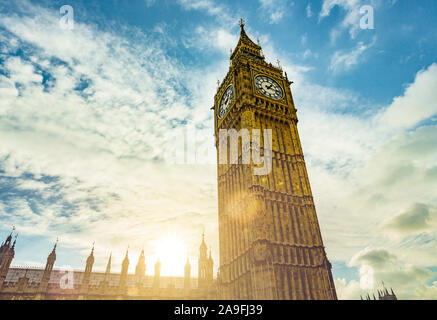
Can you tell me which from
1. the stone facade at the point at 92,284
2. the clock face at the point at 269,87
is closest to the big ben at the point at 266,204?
the clock face at the point at 269,87

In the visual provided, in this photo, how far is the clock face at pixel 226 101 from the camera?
4875 cm

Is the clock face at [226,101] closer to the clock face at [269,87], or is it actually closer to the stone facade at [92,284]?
the clock face at [269,87]

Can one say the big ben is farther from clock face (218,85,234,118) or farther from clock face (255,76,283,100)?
clock face (255,76,283,100)

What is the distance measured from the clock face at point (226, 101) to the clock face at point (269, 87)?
4845 millimetres

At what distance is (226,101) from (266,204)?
2247cm

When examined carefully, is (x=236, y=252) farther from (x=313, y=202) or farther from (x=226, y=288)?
(x=313, y=202)

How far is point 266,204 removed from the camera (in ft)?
115

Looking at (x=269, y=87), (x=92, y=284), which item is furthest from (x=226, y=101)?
(x=92, y=284)

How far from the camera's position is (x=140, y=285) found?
5312 centimetres

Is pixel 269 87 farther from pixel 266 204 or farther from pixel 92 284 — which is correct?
pixel 92 284

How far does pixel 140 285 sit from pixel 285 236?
109 feet

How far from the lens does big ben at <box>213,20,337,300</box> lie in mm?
31250
